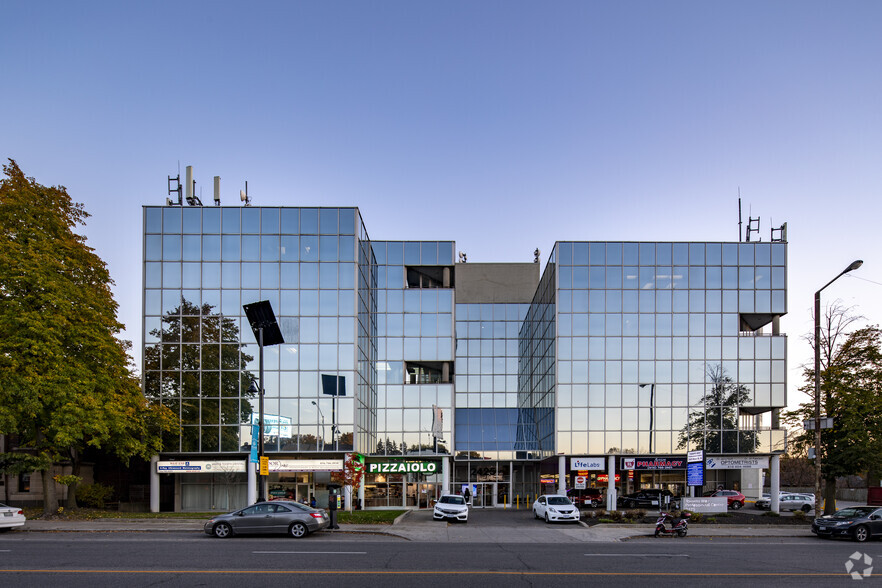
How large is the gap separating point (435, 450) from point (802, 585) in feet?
119

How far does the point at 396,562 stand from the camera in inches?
669

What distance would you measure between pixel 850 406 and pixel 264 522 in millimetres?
30442

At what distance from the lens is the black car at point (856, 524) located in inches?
977

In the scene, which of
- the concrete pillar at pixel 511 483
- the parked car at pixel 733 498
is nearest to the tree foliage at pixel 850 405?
the parked car at pixel 733 498

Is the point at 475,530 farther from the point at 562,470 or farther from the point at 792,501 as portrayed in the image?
the point at 792,501

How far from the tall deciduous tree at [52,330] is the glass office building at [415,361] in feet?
22.7

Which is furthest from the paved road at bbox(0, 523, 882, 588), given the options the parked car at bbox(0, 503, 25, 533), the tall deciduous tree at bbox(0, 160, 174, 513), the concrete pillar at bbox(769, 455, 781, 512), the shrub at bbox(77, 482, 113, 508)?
the concrete pillar at bbox(769, 455, 781, 512)

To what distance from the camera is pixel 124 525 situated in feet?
90.3

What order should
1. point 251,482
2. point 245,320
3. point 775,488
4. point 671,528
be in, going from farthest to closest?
1. point 775,488
2. point 245,320
3. point 251,482
4. point 671,528

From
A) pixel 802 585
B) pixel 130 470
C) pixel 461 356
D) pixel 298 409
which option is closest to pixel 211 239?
pixel 298 409

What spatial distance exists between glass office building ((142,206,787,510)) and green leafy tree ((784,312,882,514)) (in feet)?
25.1

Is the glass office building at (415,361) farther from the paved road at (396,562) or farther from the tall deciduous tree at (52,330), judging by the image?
the paved road at (396,562)

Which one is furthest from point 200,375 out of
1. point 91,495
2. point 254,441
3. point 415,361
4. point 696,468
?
point 696,468

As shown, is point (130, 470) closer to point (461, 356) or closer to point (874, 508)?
point (461, 356)
